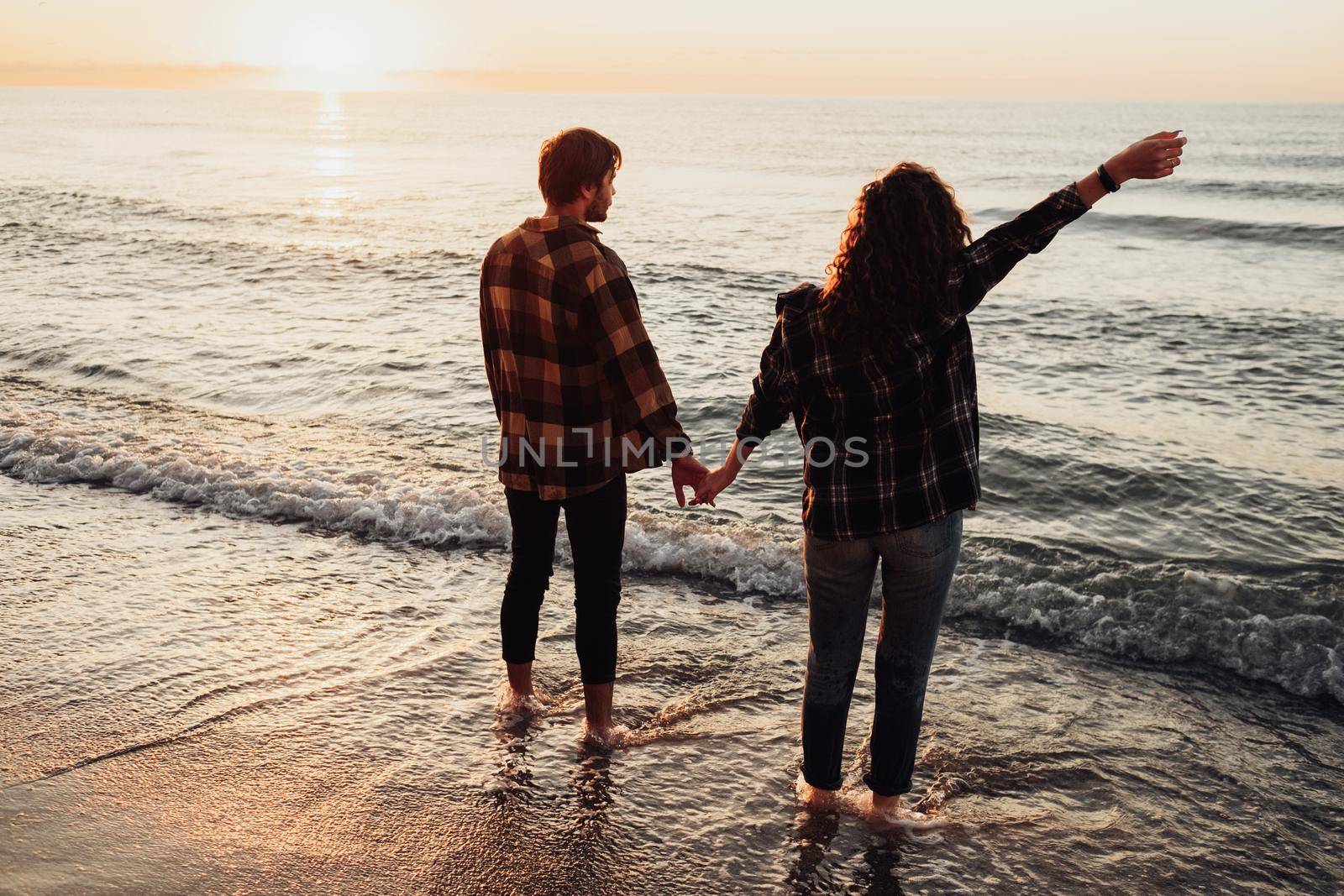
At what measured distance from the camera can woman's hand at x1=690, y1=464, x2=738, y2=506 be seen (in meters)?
3.17

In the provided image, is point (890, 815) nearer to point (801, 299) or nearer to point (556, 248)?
point (801, 299)

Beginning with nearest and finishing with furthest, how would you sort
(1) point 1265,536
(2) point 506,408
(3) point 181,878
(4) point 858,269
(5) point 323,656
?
1. (4) point 858,269
2. (3) point 181,878
3. (2) point 506,408
4. (5) point 323,656
5. (1) point 1265,536

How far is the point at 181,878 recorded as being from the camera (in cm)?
287

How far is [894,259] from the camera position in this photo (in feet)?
8.39

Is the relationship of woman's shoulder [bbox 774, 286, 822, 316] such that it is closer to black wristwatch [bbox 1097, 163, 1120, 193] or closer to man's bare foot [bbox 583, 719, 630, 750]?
black wristwatch [bbox 1097, 163, 1120, 193]

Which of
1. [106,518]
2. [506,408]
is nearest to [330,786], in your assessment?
[506,408]

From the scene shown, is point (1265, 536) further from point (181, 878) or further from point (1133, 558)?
point (181, 878)

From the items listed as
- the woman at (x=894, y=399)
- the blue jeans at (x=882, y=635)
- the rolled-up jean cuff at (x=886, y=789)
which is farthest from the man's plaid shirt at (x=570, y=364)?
the rolled-up jean cuff at (x=886, y=789)

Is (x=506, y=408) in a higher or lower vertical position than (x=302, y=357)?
higher

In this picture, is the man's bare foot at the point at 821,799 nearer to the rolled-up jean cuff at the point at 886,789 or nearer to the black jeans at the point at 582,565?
the rolled-up jean cuff at the point at 886,789

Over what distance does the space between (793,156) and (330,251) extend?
34281 millimetres

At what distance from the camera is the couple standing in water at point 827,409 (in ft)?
8.65

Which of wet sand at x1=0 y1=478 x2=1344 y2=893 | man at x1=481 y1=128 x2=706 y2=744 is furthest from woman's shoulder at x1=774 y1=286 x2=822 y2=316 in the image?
wet sand at x1=0 y1=478 x2=1344 y2=893

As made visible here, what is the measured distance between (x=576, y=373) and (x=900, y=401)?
41.0 inches
